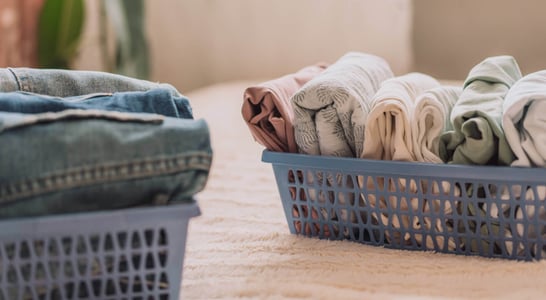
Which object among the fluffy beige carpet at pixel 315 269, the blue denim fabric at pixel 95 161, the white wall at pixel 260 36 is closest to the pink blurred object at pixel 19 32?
the white wall at pixel 260 36

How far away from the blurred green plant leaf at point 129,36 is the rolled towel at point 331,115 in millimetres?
1276

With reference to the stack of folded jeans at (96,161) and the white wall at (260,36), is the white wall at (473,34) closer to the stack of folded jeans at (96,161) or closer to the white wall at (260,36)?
the white wall at (260,36)

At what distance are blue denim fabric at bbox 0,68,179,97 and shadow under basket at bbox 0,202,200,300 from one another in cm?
23

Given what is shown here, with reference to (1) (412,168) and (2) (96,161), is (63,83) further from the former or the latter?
(1) (412,168)

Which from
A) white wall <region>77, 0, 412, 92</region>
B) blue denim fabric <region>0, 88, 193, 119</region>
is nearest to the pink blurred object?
white wall <region>77, 0, 412, 92</region>

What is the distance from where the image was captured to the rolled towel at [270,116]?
37.4 inches

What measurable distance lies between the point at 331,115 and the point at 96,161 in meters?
0.35

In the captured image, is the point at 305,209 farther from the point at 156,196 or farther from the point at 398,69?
the point at 398,69

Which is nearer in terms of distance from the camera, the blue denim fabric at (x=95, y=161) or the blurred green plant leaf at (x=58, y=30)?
the blue denim fabric at (x=95, y=161)

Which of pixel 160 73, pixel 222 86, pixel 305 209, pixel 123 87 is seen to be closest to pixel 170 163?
pixel 123 87

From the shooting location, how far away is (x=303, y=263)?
87cm

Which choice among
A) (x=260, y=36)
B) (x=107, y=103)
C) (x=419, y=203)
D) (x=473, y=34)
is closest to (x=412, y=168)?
(x=419, y=203)

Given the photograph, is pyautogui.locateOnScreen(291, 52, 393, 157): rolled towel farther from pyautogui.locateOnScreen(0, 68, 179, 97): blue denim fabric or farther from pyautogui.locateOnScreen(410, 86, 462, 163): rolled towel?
pyautogui.locateOnScreen(0, 68, 179, 97): blue denim fabric

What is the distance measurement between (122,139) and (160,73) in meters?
1.85
